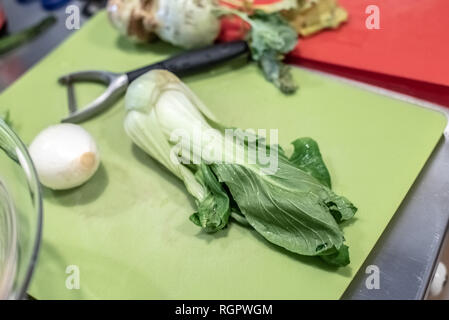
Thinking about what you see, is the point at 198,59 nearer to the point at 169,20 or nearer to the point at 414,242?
the point at 169,20

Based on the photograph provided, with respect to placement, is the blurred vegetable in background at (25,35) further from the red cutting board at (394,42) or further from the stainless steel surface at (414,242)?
the stainless steel surface at (414,242)

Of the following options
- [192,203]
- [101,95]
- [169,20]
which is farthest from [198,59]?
[192,203]

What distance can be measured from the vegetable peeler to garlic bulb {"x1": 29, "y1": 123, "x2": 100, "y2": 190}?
173mm

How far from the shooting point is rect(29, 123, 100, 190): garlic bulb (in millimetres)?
1096

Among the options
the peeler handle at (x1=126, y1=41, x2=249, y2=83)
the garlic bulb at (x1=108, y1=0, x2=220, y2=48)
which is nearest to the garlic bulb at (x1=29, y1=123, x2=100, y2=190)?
the peeler handle at (x1=126, y1=41, x2=249, y2=83)

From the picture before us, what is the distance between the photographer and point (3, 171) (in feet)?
3.31

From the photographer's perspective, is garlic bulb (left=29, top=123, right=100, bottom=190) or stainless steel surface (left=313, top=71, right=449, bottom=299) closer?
stainless steel surface (left=313, top=71, right=449, bottom=299)

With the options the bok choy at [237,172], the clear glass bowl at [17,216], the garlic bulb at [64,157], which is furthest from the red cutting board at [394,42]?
the clear glass bowl at [17,216]

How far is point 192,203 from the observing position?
3.68 feet

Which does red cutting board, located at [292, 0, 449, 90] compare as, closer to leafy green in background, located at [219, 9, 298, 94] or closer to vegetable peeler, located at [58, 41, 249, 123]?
leafy green in background, located at [219, 9, 298, 94]

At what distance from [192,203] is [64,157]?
298 mm
